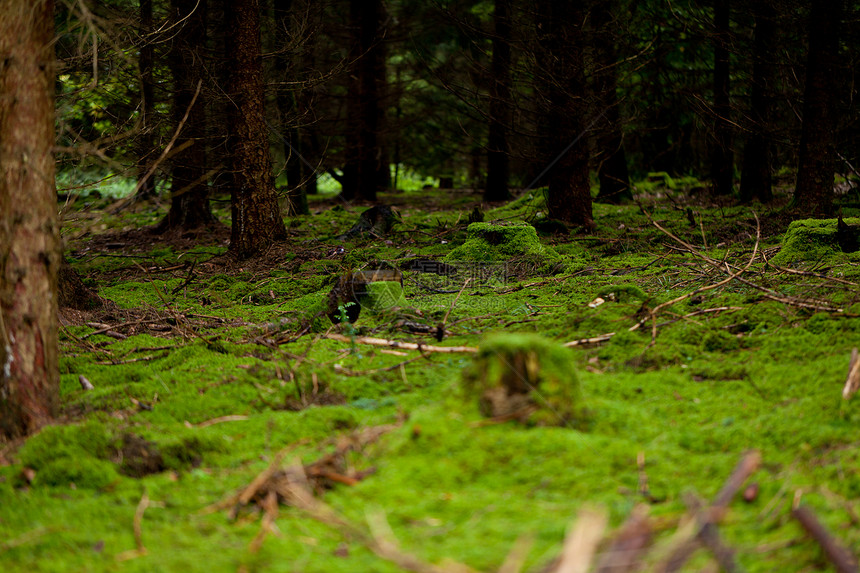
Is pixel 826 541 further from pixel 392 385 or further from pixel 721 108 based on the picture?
pixel 721 108

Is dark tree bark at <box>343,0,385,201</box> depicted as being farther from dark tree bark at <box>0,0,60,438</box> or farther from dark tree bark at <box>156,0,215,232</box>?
dark tree bark at <box>0,0,60,438</box>

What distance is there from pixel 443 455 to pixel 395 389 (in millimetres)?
1319

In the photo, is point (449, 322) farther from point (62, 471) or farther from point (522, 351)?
point (62, 471)

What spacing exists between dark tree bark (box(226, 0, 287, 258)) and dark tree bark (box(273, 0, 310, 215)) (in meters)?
0.38

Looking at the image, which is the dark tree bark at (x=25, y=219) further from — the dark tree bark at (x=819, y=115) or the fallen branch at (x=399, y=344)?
the dark tree bark at (x=819, y=115)

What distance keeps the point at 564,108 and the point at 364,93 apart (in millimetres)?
7275

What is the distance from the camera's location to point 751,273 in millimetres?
6512

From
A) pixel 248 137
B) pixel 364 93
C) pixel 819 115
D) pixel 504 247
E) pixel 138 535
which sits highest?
pixel 364 93

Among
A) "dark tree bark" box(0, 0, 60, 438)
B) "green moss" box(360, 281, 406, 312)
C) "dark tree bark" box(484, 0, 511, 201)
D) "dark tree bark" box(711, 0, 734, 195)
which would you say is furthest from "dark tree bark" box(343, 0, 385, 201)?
"dark tree bark" box(0, 0, 60, 438)

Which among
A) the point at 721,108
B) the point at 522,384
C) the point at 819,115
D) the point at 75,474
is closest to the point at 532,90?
the point at 721,108

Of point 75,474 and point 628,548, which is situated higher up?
point 628,548

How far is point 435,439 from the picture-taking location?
3.01 meters

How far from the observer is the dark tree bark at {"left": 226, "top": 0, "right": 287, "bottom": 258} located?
948 cm

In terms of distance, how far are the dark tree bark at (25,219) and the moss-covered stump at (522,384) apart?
225cm
